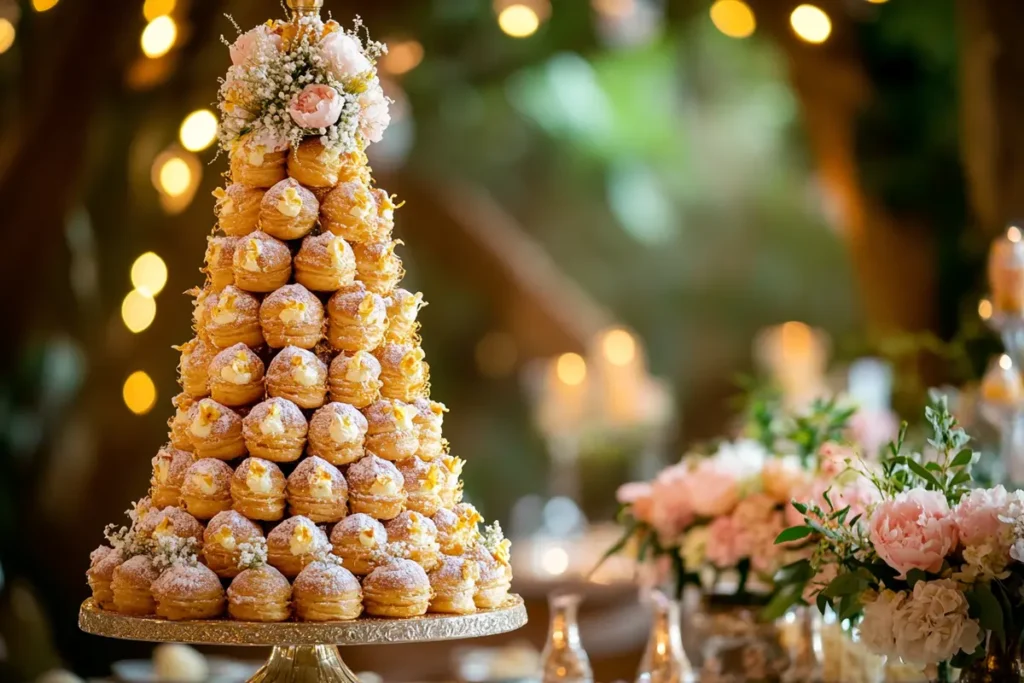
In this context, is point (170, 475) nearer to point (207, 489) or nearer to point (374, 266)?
point (207, 489)

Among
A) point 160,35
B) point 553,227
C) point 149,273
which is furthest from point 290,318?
point 553,227

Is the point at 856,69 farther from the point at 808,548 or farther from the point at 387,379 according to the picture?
the point at 387,379

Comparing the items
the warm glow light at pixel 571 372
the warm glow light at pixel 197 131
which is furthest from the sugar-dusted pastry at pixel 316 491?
the warm glow light at pixel 571 372

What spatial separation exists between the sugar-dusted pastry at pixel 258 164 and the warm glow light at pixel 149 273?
4962 millimetres

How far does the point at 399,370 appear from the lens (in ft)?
9.49

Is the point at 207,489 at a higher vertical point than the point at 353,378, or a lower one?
lower

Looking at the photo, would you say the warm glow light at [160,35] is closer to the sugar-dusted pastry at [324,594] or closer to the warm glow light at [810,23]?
the warm glow light at [810,23]

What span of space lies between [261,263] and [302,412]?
320 millimetres

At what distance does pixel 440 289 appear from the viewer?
1202cm

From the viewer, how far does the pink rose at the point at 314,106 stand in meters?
2.87

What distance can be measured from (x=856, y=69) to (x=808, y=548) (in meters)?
4.00

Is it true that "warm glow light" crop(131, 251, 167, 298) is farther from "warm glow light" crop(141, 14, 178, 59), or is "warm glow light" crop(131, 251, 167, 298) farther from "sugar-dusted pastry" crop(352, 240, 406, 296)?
"sugar-dusted pastry" crop(352, 240, 406, 296)

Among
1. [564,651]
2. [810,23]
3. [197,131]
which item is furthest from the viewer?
[810,23]

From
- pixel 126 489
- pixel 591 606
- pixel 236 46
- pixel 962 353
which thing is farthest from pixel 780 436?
pixel 126 489
